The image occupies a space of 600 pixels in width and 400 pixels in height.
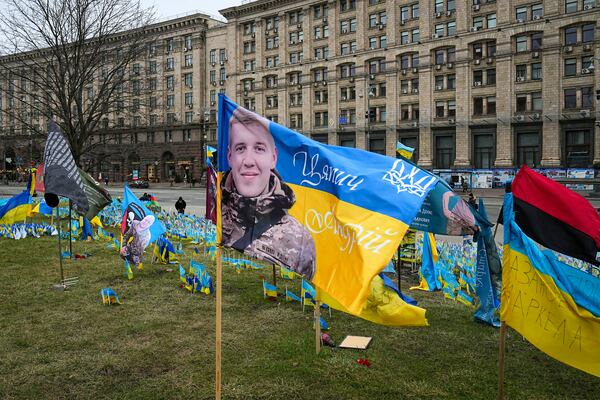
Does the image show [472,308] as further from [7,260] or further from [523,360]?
[7,260]

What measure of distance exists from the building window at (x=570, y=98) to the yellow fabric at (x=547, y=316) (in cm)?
4713

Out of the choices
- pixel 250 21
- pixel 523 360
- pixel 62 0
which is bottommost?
pixel 523 360

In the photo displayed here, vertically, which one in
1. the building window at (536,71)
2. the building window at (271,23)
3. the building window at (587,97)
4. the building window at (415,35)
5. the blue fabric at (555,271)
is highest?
the building window at (271,23)

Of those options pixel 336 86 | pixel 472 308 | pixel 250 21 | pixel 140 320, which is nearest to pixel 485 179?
pixel 336 86

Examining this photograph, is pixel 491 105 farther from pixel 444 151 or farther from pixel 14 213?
pixel 14 213

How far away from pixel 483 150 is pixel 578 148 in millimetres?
8468

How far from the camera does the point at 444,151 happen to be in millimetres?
53812

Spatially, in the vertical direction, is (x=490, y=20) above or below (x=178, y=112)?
above

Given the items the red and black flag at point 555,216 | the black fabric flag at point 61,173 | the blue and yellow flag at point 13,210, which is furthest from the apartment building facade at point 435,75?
the black fabric flag at point 61,173

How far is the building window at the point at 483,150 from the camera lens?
50719 millimetres

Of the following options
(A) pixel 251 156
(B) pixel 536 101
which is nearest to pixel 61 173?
(A) pixel 251 156

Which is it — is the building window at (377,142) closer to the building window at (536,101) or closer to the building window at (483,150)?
the building window at (483,150)

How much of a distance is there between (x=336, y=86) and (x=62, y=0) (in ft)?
129

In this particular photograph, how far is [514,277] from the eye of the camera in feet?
17.6
